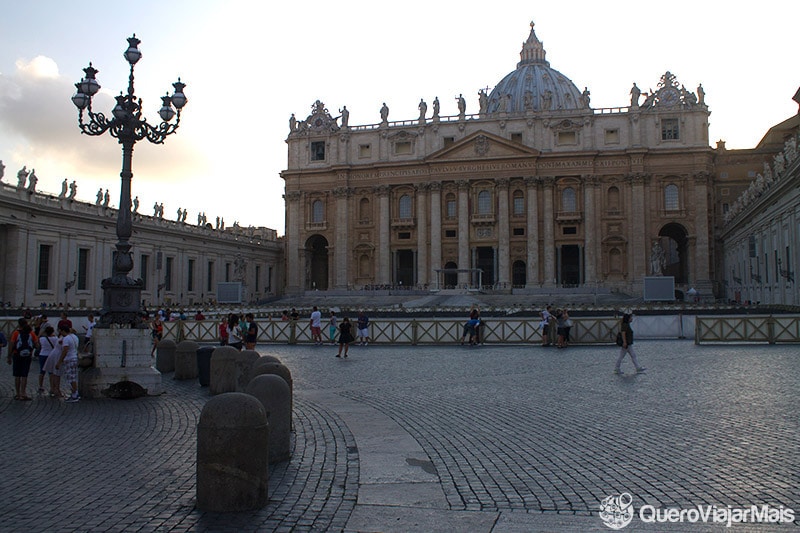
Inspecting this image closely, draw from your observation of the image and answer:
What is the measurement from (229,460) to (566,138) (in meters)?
64.7

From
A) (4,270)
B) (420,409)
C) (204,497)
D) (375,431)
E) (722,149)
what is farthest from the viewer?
(722,149)

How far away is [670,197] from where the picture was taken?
64.1 m

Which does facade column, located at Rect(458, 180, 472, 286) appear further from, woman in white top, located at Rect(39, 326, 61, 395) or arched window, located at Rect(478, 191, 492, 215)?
woman in white top, located at Rect(39, 326, 61, 395)

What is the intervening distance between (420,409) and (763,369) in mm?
9543

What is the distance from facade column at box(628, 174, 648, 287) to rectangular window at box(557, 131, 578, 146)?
271 inches

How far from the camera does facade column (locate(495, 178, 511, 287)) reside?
2589 inches

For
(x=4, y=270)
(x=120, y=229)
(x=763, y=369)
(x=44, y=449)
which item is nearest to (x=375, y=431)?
(x=44, y=449)

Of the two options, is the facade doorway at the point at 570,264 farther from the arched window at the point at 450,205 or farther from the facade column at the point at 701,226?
the arched window at the point at 450,205

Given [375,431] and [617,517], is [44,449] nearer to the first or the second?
[375,431]

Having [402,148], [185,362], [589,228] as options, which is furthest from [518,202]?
[185,362]

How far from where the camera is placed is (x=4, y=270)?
4169 centimetres

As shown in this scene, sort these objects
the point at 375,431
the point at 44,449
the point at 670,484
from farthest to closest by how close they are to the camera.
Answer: the point at 375,431
the point at 44,449
the point at 670,484

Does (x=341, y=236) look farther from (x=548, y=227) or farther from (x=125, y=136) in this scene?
(x=125, y=136)

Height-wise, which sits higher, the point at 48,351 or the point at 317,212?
the point at 317,212
